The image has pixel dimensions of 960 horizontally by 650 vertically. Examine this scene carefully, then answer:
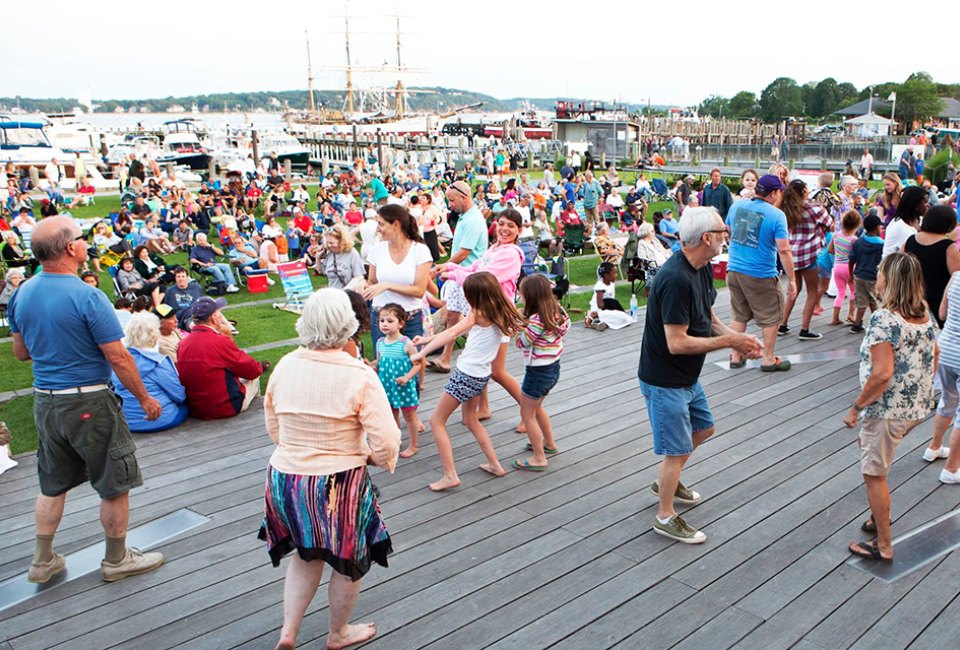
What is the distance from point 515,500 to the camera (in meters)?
4.12

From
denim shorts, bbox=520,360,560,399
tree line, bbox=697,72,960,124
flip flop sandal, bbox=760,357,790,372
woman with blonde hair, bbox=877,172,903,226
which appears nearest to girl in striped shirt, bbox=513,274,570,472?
denim shorts, bbox=520,360,560,399

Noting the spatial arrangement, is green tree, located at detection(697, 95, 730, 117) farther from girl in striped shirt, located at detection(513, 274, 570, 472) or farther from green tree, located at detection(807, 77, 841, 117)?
girl in striped shirt, located at detection(513, 274, 570, 472)

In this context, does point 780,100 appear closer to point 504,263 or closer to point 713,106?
point 713,106

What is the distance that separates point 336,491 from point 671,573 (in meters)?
1.70

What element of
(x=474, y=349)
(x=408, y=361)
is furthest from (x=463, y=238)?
(x=474, y=349)

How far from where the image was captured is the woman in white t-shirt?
493 centimetres

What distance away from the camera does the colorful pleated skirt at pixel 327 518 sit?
254cm

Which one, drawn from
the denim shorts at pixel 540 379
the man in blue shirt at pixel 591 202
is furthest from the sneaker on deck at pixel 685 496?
the man in blue shirt at pixel 591 202

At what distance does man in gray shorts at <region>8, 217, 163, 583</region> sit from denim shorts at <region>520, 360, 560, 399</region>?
2.04 m

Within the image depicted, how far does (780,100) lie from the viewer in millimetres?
106562

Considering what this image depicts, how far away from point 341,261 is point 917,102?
79478 millimetres

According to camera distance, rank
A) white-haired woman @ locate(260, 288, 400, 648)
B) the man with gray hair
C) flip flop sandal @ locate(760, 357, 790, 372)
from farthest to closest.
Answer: flip flop sandal @ locate(760, 357, 790, 372) → the man with gray hair → white-haired woman @ locate(260, 288, 400, 648)

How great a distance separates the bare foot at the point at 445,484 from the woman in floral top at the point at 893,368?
83.5 inches

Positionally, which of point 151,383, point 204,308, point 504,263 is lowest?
point 151,383
